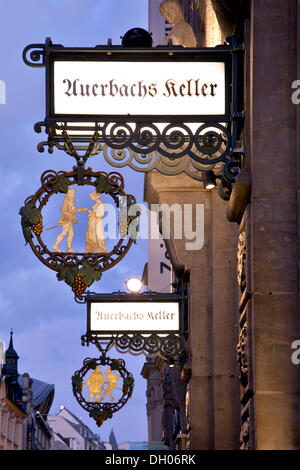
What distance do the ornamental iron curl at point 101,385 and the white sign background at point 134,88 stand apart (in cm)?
1172

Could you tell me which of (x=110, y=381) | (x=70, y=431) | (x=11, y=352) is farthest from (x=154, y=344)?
(x=70, y=431)

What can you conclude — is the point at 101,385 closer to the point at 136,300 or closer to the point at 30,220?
the point at 136,300

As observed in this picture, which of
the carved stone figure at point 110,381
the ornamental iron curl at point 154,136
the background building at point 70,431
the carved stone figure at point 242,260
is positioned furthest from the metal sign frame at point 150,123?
the background building at point 70,431

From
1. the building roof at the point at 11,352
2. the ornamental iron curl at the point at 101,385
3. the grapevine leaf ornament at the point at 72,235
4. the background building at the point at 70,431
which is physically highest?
the grapevine leaf ornament at the point at 72,235

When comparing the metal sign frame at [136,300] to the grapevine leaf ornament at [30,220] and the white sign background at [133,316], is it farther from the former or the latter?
the grapevine leaf ornament at [30,220]

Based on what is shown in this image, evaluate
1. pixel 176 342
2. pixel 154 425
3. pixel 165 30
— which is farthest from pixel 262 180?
pixel 154 425

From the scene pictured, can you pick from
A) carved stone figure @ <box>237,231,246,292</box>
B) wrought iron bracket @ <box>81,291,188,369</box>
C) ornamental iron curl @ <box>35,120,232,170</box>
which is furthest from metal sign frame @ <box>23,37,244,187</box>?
wrought iron bracket @ <box>81,291,188,369</box>

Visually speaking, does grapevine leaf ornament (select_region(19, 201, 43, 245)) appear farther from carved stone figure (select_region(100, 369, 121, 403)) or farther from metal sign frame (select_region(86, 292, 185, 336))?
carved stone figure (select_region(100, 369, 121, 403))

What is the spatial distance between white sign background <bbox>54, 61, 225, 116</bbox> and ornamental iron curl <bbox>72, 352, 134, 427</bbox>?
11724mm

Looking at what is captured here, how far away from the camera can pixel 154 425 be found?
46.7 m

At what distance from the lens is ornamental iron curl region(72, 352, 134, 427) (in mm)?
20188

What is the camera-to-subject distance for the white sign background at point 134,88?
28.7ft

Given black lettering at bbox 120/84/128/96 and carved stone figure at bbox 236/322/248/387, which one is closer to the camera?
carved stone figure at bbox 236/322/248/387

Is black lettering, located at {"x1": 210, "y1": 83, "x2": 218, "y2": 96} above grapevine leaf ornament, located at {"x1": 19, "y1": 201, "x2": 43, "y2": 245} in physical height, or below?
above
